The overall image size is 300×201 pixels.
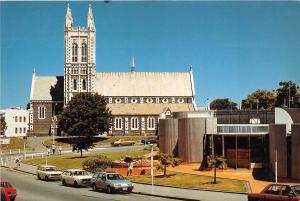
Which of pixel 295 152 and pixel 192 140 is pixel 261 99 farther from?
pixel 295 152

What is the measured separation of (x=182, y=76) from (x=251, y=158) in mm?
91603

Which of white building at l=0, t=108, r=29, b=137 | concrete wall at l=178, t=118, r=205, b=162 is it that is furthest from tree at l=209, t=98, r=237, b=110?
concrete wall at l=178, t=118, r=205, b=162

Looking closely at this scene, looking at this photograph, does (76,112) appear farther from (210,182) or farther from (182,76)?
(210,182)

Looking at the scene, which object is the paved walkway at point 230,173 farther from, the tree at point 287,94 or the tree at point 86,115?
the tree at point 287,94

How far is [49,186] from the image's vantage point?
1656 inches

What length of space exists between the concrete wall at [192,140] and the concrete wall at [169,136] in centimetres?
236

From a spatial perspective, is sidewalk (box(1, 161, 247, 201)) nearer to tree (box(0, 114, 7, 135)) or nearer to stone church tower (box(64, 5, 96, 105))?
stone church tower (box(64, 5, 96, 105))

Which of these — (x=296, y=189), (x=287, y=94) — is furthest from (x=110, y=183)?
(x=287, y=94)

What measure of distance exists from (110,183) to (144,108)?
99.2 metres

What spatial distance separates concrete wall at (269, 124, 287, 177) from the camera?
43781 mm

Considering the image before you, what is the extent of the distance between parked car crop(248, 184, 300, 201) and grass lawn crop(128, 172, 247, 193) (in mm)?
7967

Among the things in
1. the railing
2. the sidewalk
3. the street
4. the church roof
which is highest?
the church roof

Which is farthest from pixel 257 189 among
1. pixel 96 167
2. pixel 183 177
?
pixel 96 167

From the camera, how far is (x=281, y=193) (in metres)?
27.0
